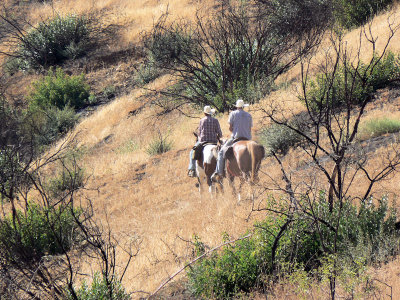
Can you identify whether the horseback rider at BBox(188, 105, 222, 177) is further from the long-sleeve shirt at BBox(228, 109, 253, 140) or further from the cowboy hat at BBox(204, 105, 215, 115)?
the long-sleeve shirt at BBox(228, 109, 253, 140)

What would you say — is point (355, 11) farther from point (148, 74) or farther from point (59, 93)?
point (59, 93)

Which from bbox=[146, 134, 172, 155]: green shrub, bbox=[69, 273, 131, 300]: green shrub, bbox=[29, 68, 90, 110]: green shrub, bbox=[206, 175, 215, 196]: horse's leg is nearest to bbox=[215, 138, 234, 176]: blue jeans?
bbox=[206, 175, 215, 196]: horse's leg

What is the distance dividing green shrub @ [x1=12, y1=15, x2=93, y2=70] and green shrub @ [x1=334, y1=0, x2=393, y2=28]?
18.3 m

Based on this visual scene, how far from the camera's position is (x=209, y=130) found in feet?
39.3

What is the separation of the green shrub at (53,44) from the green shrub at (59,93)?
17.7 ft

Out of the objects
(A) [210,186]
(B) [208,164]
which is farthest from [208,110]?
(A) [210,186]

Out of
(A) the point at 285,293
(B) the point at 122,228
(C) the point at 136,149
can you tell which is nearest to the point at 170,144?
(C) the point at 136,149

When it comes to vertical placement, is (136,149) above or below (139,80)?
below

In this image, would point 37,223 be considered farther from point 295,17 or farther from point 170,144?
point 295,17

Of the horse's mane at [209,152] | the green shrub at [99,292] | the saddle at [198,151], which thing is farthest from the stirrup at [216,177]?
the green shrub at [99,292]

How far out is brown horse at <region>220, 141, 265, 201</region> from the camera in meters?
10.3

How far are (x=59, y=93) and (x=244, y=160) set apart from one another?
71.6 feet

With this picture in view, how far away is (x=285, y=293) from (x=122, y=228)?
20.0ft

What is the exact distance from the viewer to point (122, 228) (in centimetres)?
1140
